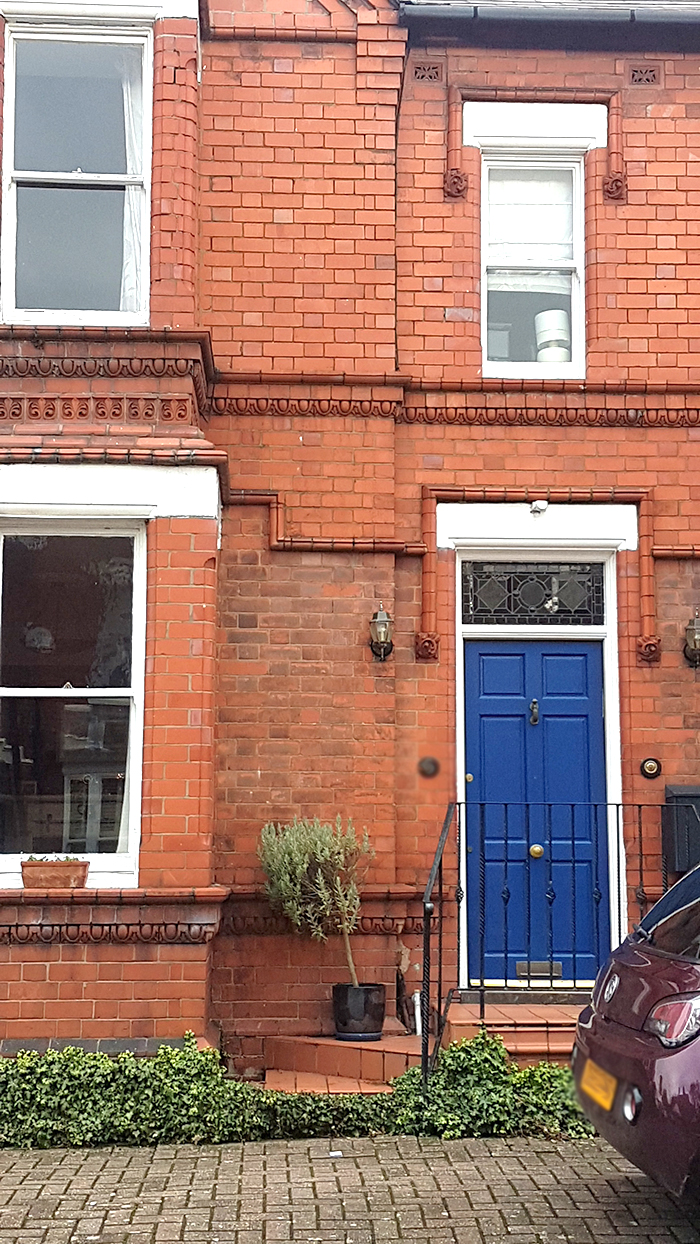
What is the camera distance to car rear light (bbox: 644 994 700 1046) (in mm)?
4715

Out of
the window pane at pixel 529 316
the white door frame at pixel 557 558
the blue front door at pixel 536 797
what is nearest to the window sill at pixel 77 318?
the white door frame at pixel 557 558

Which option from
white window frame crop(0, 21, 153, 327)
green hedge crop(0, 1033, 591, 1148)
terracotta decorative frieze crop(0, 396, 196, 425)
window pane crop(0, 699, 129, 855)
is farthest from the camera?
white window frame crop(0, 21, 153, 327)

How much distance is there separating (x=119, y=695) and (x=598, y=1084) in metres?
3.55

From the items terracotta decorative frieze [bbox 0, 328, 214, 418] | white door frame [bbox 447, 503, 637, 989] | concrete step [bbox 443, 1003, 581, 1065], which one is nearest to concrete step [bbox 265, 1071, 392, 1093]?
concrete step [bbox 443, 1003, 581, 1065]

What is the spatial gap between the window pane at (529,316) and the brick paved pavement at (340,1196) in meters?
5.14

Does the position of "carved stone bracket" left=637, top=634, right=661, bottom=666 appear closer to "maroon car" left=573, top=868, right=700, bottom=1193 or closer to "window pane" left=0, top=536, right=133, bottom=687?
"maroon car" left=573, top=868, right=700, bottom=1193

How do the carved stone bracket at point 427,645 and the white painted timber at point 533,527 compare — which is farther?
the white painted timber at point 533,527

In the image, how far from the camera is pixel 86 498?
7.40 metres

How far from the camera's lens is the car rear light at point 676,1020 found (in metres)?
4.71

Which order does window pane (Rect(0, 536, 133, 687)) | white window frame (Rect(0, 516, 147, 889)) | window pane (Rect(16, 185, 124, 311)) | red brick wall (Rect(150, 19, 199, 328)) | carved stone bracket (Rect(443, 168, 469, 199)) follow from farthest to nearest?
carved stone bracket (Rect(443, 168, 469, 199)) → window pane (Rect(16, 185, 124, 311)) → red brick wall (Rect(150, 19, 199, 328)) → window pane (Rect(0, 536, 133, 687)) → white window frame (Rect(0, 516, 147, 889))

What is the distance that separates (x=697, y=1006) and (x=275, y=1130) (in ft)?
9.68

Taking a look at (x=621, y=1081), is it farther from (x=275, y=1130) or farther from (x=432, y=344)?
(x=432, y=344)

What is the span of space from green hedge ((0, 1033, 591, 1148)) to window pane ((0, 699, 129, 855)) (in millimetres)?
1184

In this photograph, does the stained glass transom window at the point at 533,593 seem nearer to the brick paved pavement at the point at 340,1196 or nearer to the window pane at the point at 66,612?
the window pane at the point at 66,612
